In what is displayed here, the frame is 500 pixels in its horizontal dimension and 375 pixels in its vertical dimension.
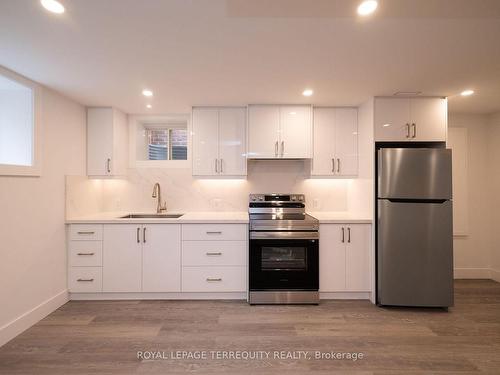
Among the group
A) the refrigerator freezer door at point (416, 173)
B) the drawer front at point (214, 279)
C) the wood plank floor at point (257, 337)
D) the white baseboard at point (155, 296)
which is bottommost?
the wood plank floor at point (257, 337)

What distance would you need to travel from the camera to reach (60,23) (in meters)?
1.66

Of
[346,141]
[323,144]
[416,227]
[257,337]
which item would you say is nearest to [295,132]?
[323,144]

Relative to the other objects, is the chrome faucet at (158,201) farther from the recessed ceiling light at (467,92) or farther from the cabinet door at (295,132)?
the recessed ceiling light at (467,92)

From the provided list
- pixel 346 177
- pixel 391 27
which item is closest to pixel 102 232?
pixel 346 177

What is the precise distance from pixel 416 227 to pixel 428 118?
120cm

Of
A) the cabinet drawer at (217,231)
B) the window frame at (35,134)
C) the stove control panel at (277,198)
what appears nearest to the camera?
the window frame at (35,134)

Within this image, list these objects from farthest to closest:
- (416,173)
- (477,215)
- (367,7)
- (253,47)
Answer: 1. (477,215)
2. (416,173)
3. (253,47)
4. (367,7)

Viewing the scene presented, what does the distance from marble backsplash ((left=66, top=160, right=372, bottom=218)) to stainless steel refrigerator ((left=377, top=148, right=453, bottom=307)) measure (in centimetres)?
82

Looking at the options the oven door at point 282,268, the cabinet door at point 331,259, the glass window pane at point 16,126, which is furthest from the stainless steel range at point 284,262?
the glass window pane at point 16,126

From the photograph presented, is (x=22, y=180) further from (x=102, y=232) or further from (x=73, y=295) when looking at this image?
(x=73, y=295)

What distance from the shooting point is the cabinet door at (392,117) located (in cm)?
305

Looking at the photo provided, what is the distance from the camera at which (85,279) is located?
308 cm

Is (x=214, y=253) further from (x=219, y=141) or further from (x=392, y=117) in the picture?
(x=392, y=117)

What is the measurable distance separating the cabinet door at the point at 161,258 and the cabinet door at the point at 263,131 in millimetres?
1332
